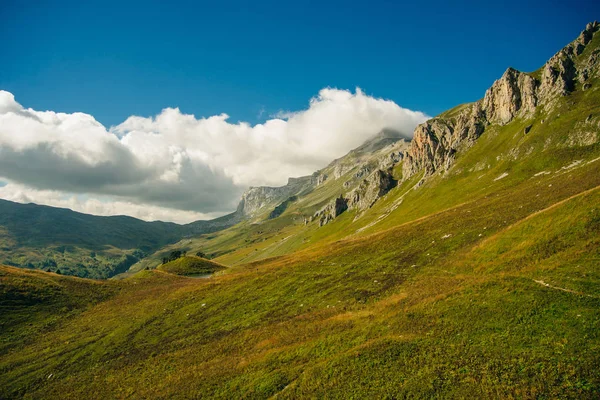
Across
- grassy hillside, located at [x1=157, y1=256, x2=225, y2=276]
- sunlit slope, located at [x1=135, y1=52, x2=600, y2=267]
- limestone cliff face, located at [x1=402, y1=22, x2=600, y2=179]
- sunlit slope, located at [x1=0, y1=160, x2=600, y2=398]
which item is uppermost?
limestone cliff face, located at [x1=402, y1=22, x2=600, y2=179]

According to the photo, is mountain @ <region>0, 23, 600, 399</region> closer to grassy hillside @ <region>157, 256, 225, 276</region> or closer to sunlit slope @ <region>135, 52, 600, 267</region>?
grassy hillside @ <region>157, 256, 225, 276</region>

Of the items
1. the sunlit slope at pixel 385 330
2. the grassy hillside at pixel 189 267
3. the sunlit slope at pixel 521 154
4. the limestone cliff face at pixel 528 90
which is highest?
the limestone cliff face at pixel 528 90

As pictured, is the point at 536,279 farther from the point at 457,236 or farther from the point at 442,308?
the point at 457,236

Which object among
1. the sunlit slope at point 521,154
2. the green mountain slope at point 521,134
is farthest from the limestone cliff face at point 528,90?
the sunlit slope at point 521,154

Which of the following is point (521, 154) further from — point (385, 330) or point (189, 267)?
point (189, 267)

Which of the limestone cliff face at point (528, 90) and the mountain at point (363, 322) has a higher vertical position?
the limestone cliff face at point (528, 90)

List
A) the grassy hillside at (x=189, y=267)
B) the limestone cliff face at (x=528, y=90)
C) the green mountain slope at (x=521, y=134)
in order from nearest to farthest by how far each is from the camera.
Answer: the green mountain slope at (x=521, y=134) → the grassy hillside at (x=189, y=267) → the limestone cliff face at (x=528, y=90)

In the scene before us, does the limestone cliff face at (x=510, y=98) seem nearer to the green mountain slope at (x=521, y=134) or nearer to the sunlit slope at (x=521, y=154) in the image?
the green mountain slope at (x=521, y=134)

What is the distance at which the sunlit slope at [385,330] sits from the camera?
68.7 feet

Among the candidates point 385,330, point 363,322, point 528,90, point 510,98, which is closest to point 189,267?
point 363,322

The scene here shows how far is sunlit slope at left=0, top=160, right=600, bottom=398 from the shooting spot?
20.9m

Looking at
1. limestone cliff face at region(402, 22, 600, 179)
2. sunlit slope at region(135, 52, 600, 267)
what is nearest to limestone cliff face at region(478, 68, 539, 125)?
limestone cliff face at region(402, 22, 600, 179)

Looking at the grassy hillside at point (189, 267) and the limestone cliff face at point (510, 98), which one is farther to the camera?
the limestone cliff face at point (510, 98)

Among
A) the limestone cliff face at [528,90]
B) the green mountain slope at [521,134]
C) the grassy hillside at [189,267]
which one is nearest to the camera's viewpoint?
the green mountain slope at [521,134]
